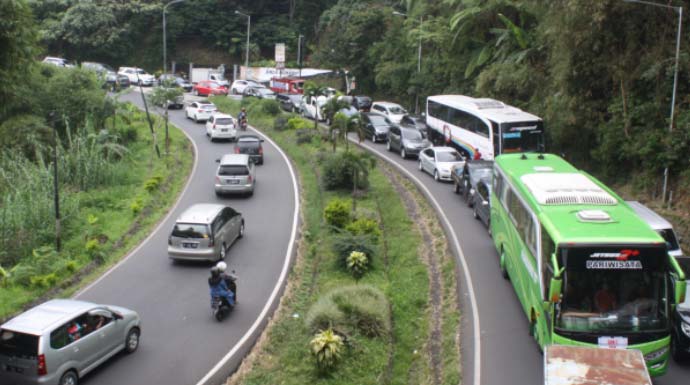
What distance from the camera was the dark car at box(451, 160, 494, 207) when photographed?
25797mm

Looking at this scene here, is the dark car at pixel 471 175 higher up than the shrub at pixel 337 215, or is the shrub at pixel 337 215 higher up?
the dark car at pixel 471 175

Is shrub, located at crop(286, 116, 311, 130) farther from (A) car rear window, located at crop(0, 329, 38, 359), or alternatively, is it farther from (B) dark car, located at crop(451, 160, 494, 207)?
(A) car rear window, located at crop(0, 329, 38, 359)

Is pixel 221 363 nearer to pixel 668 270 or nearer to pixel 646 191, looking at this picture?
pixel 668 270

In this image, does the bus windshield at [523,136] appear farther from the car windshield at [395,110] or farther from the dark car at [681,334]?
the car windshield at [395,110]

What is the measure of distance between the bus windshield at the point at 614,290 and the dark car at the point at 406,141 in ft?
81.6

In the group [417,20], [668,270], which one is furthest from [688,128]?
[417,20]

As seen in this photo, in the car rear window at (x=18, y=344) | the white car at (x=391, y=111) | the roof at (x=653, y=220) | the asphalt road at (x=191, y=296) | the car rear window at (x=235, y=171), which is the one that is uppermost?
the white car at (x=391, y=111)

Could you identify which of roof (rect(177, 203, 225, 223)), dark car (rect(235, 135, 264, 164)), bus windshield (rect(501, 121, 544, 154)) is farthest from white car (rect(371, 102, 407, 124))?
roof (rect(177, 203, 225, 223))

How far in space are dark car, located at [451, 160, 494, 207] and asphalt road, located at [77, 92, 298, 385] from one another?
270 inches

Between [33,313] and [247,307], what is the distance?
5.82 m

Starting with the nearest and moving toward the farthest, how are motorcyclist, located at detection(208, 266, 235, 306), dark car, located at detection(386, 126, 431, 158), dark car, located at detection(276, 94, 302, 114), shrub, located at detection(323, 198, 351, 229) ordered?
motorcyclist, located at detection(208, 266, 235, 306) < shrub, located at detection(323, 198, 351, 229) < dark car, located at detection(386, 126, 431, 158) < dark car, located at detection(276, 94, 302, 114)

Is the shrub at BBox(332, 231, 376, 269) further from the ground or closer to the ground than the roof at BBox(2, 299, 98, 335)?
closer to the ground

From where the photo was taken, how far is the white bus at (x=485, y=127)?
29844 millimetres

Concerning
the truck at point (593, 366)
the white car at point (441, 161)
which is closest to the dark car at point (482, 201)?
the white car at point (441, 161)
